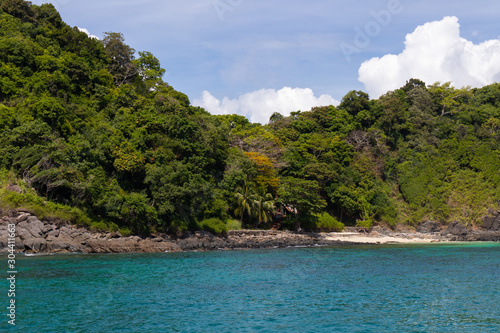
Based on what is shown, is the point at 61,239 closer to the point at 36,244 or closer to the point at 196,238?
the point at 36,244

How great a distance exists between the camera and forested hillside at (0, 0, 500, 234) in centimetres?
4041

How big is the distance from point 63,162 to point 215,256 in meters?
17.0

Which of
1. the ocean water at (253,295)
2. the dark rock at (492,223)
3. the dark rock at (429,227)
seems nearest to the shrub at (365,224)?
the dark rock at (429,227)

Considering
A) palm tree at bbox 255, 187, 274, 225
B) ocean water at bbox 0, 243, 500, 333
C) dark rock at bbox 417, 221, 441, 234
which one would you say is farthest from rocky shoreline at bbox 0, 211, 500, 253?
ocean water at bbox 0, 243, 500, 333

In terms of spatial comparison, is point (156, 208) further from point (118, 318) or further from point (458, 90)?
point (458, 90)

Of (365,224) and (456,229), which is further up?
(365,224)

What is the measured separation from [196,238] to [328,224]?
67.1 feet

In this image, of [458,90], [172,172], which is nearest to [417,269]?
[172,172]

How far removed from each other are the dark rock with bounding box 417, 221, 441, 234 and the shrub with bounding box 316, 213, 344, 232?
13033 millimetres

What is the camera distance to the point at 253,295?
63.6ft

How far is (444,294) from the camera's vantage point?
19422 mm

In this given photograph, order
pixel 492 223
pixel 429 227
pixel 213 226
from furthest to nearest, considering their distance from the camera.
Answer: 1. pixel 429 227
2. pixel 492 223
3. pixel 213 226

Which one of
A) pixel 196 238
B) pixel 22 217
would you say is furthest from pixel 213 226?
pixel 22 217

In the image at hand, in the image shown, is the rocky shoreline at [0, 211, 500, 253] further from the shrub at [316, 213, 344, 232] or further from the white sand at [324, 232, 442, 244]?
the shrub at [316, 213, 344, 232]
